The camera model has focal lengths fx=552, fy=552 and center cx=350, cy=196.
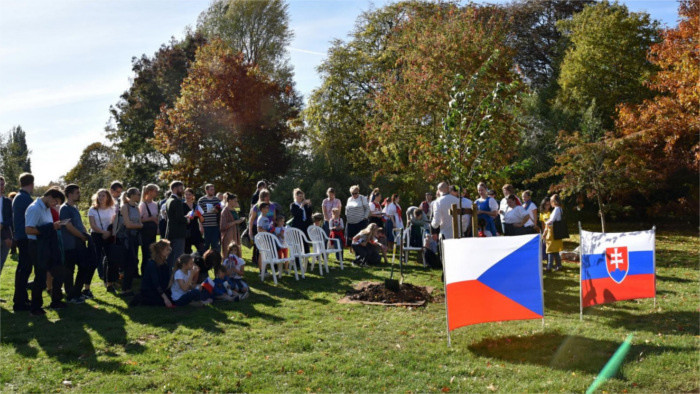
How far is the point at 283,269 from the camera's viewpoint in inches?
486

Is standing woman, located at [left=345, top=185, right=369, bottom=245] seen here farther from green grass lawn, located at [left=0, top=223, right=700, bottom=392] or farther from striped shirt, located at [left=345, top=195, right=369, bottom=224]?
green grass lawn, located at [left=0, top=223, right=700, bottom=392]

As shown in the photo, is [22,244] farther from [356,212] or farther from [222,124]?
[222,124]

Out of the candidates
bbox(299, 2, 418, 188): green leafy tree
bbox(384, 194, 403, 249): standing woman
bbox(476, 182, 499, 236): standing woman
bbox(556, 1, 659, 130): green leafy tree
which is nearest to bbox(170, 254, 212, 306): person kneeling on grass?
bbox(476, 182, 499, 236): standing woman

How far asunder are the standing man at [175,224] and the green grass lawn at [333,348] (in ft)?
4.29

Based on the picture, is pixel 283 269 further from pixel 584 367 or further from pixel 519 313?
pixel 584 367

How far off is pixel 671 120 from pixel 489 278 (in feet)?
50.7

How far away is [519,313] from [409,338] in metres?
1.40

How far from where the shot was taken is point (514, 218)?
11.7m

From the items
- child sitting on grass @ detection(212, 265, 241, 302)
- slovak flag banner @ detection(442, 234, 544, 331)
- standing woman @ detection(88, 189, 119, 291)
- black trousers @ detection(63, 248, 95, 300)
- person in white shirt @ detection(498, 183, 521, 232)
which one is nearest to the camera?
slovak flag banner @ detection(442, 234, 544, 331)

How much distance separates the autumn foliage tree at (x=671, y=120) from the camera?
56.1 ft

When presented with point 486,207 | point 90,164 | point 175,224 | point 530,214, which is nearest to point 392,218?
Answer: point 486,207

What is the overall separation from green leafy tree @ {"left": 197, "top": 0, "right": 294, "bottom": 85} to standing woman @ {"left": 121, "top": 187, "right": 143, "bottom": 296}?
2891 cm

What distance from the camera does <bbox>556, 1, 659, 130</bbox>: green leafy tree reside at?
28828 millimetres

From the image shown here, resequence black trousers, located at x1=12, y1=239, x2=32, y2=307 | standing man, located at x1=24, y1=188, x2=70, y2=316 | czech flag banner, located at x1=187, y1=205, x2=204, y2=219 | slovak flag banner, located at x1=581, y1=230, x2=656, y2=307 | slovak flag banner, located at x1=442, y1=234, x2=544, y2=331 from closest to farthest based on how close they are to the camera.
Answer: slovak flag banner, located at x1=442, y1=234, x2=544, y2=331, slovak flag banner, located at x1=581, y1=230, x2=656, y2=307, standing man, located at x1=24, y1=188, x2=70, y2=316, black trousers, located at x1=12, y1=239, x2=32, y2=307, czech flag banner, located at x1=187, y1=205, x2=204, y2=219
